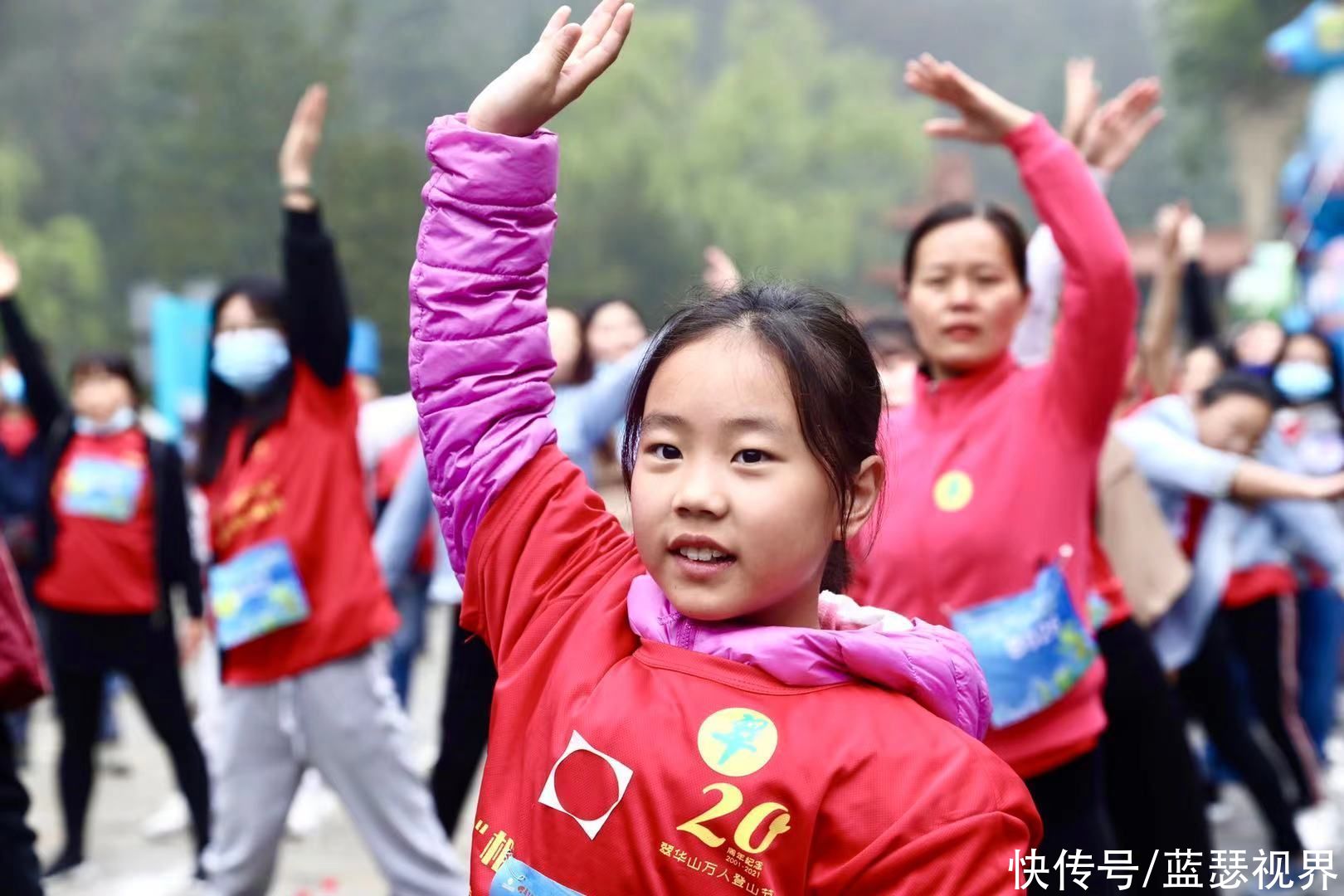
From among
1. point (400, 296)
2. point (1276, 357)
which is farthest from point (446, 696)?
point (400, 296)

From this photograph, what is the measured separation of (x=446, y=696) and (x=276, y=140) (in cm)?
3486

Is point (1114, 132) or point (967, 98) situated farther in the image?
point (1114, 132)

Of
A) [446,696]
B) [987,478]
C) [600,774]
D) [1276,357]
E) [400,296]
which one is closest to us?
[600,774]

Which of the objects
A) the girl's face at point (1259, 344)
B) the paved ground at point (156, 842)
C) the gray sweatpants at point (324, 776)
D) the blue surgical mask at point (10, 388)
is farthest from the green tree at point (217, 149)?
the gray sweatpants at point (324, 776)

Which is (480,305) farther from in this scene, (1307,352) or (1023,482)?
(1307,352)

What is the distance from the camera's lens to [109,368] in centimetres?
Answer: 625

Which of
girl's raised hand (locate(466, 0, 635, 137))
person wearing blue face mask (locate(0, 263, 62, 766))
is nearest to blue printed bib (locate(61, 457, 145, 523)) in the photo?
person wearing blue face mask (locate(0, 263, 62, 766))

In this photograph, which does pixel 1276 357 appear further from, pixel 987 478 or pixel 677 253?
pixel 677 253

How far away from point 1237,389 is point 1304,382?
178 centimetres

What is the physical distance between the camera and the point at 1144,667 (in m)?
3.73

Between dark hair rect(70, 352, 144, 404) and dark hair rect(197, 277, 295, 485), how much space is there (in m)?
1.75

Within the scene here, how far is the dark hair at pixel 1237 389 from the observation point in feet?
18.3

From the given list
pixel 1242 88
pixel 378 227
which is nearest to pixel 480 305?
pixel 378 227

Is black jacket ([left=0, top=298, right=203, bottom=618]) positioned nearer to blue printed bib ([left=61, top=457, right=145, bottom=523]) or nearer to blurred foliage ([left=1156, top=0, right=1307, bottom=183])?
blue printed bib ([left=61, top=457, right=145, bottom=523])
